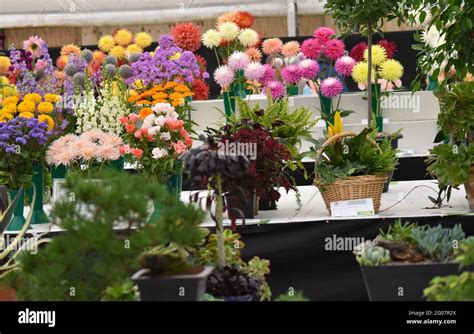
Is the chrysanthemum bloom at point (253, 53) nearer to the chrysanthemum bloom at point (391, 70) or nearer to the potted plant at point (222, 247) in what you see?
the chrysanthemum bloom at point (391, 70)

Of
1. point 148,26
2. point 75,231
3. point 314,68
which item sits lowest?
point 75,231

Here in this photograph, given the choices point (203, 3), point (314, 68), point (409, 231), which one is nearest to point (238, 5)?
point (203, 3)

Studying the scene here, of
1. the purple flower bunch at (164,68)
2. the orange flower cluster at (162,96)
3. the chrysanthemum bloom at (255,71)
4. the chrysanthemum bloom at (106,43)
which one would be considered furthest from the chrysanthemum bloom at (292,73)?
the chrysanthemum bloom at (106,43)

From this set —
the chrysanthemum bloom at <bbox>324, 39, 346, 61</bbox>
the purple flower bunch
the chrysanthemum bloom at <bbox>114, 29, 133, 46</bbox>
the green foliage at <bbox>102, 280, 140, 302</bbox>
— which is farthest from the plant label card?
the chrysanthemum bloom at <bbox>114, 29, 133, 46</bbox>

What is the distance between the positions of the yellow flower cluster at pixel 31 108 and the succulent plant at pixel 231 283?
65.6 inches

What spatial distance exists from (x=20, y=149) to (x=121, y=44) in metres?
2.59

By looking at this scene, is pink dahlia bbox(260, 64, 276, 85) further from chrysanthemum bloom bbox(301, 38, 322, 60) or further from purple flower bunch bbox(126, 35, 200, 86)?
purple flower bunch bbox(126, 35, 200, 86)

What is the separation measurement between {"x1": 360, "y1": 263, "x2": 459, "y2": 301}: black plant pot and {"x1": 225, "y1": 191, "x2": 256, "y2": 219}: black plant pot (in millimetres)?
280

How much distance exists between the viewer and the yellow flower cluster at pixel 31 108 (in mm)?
3213
